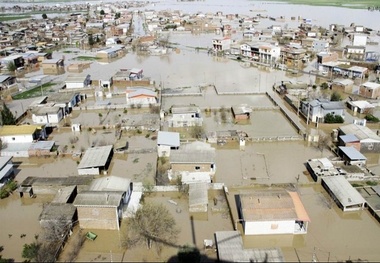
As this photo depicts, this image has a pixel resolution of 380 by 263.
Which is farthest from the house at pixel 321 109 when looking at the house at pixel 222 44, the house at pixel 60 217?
the house at pixel 222 44

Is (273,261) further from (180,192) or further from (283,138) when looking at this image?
(283,138)

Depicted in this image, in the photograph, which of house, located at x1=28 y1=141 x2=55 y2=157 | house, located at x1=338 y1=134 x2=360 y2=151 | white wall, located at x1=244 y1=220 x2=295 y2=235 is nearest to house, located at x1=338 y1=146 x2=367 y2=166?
house, located at x1=338 y1=134 x2=360 y2=151

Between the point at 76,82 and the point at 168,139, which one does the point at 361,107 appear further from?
the point at 76,82

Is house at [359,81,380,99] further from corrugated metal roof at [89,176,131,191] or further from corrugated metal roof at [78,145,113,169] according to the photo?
corrugated metal roof at [89,176,131,191]

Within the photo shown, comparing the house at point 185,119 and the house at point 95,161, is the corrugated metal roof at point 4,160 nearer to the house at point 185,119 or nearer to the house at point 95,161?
the house at point 95,161

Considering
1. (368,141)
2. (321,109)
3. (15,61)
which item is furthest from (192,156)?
(15,61)

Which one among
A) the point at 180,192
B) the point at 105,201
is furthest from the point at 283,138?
the point at 105,201
